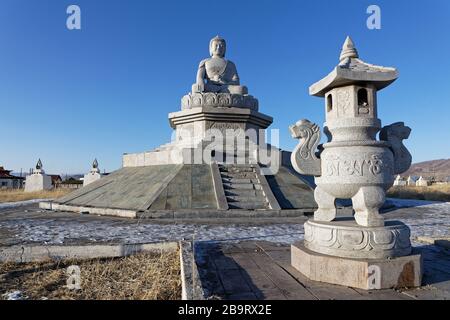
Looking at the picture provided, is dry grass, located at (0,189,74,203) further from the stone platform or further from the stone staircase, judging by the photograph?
the stone staircase

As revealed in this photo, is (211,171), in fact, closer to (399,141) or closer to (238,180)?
(238,180)

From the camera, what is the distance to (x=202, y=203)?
911 cm

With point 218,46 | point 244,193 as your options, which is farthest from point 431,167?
point 244,193

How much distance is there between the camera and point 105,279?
3953mm

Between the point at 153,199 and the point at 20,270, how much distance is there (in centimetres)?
485

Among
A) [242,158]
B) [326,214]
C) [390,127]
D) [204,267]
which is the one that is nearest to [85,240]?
[204,267]

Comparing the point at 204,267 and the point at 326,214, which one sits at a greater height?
the point at 326,214

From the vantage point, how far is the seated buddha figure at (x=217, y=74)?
1361 cm

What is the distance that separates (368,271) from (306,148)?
1.72 metres

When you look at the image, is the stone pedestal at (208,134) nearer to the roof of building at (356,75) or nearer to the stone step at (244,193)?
the stone step at (244,193)

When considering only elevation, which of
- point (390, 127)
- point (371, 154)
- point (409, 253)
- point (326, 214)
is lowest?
point (409, 253)
